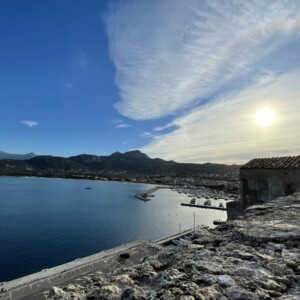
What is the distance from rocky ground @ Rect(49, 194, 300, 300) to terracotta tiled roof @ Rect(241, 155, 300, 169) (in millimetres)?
8012

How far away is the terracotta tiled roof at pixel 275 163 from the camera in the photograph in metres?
11.3

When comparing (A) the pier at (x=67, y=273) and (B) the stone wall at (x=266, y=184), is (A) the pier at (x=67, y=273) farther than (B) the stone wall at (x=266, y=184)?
Yes

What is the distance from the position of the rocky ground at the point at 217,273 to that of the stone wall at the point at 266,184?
25.7 feet

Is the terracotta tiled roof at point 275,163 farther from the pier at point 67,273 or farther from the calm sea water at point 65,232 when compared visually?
the calm sea water at point 65,232

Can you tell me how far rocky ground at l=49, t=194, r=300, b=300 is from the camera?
2.44m

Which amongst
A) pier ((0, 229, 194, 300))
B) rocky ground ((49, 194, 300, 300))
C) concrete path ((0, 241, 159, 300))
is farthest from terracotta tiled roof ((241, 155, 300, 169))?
concrete path ((0, 241, 159, 300))

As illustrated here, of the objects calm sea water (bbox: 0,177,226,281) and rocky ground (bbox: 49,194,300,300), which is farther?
calm sea water (bbox: 0,177,226,281)

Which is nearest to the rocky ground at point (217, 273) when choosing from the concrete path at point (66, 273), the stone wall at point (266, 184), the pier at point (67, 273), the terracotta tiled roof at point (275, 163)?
the stone wall at point (266, 184)

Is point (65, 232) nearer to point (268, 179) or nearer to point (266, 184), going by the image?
point (266, 184)

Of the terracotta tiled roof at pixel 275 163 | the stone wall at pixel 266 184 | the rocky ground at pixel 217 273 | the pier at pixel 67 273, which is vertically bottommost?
the pier at pixel 67 273

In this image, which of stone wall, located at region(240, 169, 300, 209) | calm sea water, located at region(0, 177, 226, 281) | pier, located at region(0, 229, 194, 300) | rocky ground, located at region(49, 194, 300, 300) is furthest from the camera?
calm sea water, located at region(0, 177, 226, 281)

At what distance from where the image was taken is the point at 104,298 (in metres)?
2.54

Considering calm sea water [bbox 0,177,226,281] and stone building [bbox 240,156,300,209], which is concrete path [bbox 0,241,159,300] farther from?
stone building [bbox 240,156,300,209]

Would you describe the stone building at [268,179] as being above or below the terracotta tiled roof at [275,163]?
below
